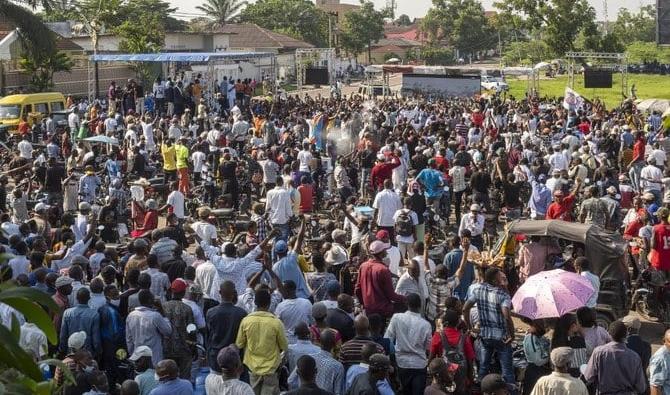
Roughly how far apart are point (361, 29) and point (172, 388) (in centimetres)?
8621

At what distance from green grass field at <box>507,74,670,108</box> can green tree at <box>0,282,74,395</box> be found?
46241 millimetres

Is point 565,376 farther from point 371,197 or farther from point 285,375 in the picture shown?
point 371,197

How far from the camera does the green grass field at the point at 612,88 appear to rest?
50.7 m

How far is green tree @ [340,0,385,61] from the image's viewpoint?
297 ft

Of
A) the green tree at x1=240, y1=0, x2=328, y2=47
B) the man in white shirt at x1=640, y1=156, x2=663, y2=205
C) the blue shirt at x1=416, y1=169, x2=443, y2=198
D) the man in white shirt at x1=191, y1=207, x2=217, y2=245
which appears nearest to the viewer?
the man in white shirt at x1=191, y1=207, x2=217, y2=245

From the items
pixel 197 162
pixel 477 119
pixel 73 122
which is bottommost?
pixel 197 162

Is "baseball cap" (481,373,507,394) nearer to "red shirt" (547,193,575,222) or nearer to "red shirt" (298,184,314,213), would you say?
"red shirt" (547,193,575,222)

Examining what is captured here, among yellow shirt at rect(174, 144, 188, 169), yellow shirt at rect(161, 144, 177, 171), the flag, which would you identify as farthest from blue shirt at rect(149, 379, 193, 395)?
the flag

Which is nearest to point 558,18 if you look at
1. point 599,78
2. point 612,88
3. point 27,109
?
point 612,88

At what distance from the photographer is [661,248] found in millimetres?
11891

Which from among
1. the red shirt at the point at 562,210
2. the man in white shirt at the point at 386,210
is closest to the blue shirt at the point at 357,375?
the man in white shirt at the point at 386,210

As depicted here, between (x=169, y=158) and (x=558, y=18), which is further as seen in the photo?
(x=558, y=18)

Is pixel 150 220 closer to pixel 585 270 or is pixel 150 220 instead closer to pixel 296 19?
pixel 585 270

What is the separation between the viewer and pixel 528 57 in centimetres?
8569
